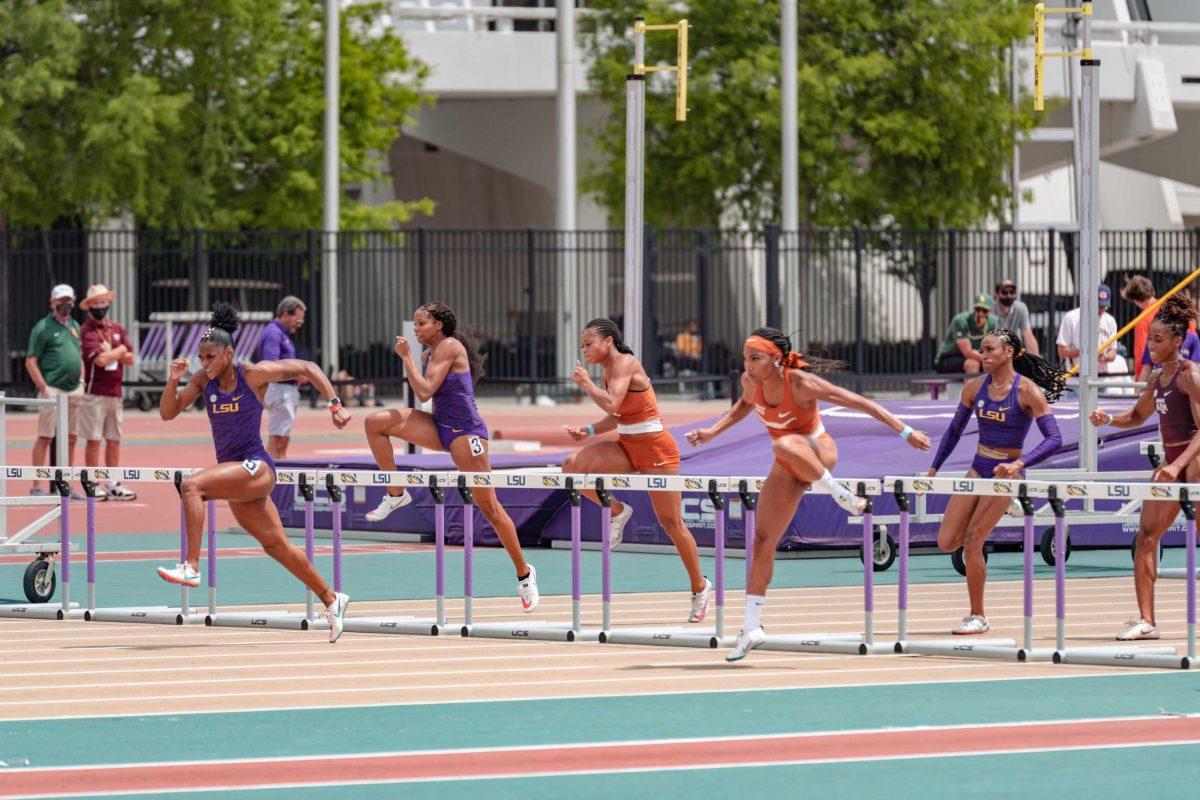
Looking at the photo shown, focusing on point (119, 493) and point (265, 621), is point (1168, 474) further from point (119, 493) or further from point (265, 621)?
point (119, 493)

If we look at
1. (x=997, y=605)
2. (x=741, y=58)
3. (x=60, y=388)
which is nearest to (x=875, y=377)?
(x=741, y=58)

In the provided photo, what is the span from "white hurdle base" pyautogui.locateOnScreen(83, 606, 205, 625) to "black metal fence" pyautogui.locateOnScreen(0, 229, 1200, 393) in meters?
23.2

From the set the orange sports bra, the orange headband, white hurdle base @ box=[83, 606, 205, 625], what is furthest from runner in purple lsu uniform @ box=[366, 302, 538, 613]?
the orange headband

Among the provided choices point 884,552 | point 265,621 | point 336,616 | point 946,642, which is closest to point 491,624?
point 336,616

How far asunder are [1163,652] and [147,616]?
229 inches

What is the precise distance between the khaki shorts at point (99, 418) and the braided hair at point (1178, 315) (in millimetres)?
10922

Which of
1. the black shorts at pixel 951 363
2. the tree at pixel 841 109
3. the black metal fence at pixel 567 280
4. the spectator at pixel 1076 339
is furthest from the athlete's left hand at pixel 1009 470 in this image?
the tree at pixel 841 109

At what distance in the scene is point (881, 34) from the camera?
4356cm

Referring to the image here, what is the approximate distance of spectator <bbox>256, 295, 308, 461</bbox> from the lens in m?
19.1

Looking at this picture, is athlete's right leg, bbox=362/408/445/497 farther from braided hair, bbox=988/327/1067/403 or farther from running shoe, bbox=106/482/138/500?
running shoe, bbox=106/482/138/500

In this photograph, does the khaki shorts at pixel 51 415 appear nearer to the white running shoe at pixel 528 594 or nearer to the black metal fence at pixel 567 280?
the white running shoe at pixel 528 594

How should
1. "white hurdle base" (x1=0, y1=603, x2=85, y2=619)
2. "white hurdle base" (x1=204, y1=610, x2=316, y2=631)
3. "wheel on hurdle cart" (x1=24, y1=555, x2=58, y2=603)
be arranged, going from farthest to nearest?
"wheel on hurdle cart" (x1=24, y1=555, x2=58, y2=603), "white hurdle base" (x1=0, y1=603, x2=85, y2=619), "white hurdle base" (x1=204, y1=610, x2=316, y2=631)

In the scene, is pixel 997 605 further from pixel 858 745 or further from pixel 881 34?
pixel 881 34

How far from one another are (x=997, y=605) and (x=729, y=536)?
348 cm
